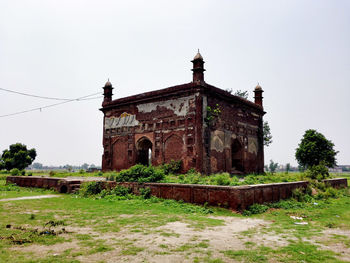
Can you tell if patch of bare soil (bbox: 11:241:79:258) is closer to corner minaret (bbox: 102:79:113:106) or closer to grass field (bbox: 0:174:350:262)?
grass field (bbox: 0:174:350:262)

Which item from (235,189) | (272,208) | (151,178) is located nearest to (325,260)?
(235,189)

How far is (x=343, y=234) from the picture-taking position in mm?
6246

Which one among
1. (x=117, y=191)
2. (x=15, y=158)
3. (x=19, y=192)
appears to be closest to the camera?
(x=117, y=191)

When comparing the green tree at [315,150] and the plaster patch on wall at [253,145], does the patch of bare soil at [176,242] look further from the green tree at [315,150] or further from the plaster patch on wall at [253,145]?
the green tree at [315,150]

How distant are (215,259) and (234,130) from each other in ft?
54.1

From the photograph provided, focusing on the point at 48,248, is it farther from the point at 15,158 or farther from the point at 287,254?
the point at 15,158

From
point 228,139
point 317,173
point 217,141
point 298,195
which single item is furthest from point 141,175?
point 317,173

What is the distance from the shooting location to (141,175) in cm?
1231

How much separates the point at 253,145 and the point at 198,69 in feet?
29.3

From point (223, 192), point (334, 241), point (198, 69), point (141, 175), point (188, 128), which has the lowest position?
point (334, 241)

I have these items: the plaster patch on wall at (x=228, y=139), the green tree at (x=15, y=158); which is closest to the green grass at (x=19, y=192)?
the plaster patch on wall at (x=228, y=139)

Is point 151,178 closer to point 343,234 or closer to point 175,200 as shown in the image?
point 175,200

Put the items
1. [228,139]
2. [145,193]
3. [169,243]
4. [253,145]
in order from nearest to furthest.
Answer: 1. [169,243]
2. [145,193]
3. [228,139]
4. [253,145]

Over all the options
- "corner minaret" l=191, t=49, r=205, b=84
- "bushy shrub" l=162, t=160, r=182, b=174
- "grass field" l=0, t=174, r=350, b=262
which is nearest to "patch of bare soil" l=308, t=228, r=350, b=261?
"grass field" l=0, t=174, r=350, b=262
